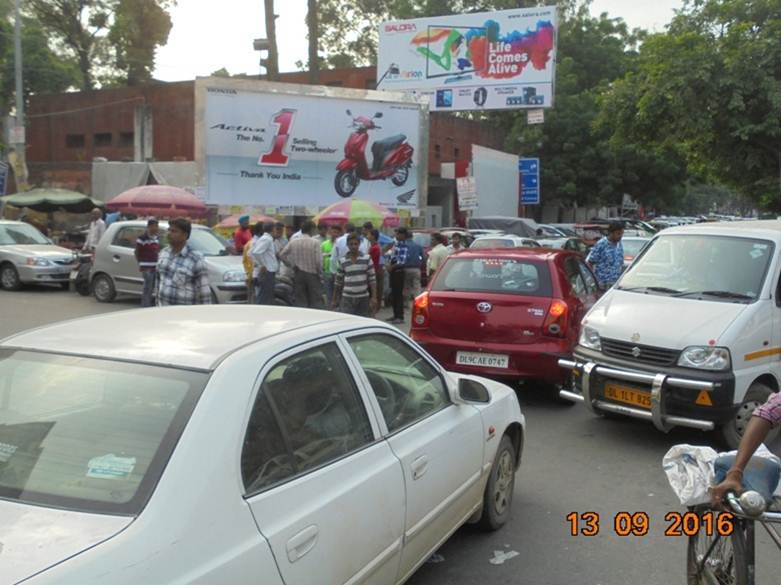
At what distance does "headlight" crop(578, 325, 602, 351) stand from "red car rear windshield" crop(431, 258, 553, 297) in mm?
881

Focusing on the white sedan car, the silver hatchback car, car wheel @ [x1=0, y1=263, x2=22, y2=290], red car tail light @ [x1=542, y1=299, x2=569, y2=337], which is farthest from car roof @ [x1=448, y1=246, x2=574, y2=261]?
car wheel @ [x1=0, y1=263, x2=22, y2=290]

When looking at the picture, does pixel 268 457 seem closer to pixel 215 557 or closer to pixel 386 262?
pixel 215 557

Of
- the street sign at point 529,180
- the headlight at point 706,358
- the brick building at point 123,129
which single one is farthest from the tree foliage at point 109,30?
the headlight at point 706,358

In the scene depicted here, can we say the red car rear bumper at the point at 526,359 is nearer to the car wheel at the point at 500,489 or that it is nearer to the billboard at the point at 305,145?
the car wheel at the point at 500,489

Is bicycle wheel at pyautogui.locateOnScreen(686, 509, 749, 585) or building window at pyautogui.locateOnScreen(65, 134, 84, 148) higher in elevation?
building window at pyautogui.locateOnScreen(65, 134, 84, 148)

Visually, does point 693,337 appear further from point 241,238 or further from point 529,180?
point 529,180

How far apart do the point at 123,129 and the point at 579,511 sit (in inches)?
1297

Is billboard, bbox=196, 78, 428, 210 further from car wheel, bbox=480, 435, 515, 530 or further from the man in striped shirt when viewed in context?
car wheel, bbox=480, 435, 515, 530

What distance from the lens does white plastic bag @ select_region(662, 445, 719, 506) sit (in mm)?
2785

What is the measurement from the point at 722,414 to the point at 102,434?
467cm

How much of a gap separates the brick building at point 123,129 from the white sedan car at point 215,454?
2767cm

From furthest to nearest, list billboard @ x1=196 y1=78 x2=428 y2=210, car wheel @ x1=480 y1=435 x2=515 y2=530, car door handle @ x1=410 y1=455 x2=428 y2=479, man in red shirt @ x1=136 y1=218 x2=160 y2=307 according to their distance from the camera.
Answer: billboard @ x1=196 y1=78 x2=428 y2=210 → man in red shirt @ x1=136 y1=218 x2=160 y2=307 → car wheel @ x1=480 y1=435 x2=515 y2=530 → car door handle @ x1=410 y1=455 x2=428 y2=479

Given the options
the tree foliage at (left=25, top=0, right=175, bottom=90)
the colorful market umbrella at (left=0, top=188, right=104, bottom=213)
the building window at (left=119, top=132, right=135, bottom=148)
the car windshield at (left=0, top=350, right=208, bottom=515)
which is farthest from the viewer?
the tree foliage at (left=25, top=0, right=175, bottom=90)

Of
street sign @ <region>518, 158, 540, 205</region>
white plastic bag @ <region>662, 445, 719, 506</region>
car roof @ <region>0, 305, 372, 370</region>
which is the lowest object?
white plastic bag @ <region>662, 445, 719, 506</region>
